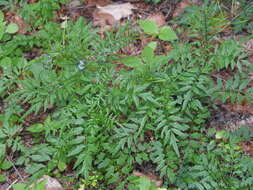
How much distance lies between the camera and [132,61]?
3072 millimetres

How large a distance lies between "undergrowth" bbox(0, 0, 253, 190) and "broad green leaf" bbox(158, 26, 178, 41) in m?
0.46

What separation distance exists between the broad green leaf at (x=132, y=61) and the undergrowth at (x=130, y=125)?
28 centimetres

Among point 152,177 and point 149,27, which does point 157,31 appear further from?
point 152,177

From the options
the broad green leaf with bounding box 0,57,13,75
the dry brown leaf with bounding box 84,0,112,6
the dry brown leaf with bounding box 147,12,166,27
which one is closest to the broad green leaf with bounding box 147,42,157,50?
the dry brown leaf with bounding box 147,12,166,27

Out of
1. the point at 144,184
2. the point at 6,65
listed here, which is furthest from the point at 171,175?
the point at 6,65

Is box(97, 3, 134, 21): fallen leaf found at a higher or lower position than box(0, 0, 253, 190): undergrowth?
higher

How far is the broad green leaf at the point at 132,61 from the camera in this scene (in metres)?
3.03

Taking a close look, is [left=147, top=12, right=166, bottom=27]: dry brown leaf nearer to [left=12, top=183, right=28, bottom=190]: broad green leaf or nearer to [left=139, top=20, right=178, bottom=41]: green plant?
[left=139, top=20, right=178, bottom=41]: green plant

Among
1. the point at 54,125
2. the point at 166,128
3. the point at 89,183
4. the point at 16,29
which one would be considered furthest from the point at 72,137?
the point at 16,29

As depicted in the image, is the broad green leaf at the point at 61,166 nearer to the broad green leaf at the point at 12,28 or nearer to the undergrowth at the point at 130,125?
the undergrowth at the point at 130,125

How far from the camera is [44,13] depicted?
330 cm

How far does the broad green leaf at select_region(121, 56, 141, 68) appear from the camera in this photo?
3029 mm

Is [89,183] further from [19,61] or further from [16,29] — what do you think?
[16,29]

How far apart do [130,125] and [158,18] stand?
160 centimetres
